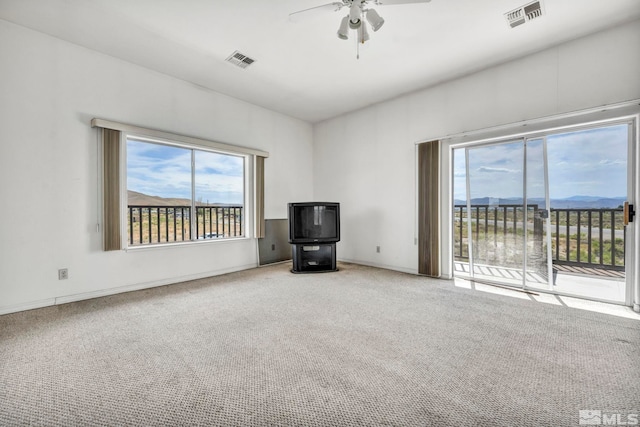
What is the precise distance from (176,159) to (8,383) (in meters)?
3.00

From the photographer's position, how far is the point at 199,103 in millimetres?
3828

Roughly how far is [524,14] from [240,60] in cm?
291

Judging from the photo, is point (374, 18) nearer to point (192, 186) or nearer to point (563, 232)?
point (192, 186)

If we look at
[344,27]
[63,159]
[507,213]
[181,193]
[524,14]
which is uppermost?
[524,14]

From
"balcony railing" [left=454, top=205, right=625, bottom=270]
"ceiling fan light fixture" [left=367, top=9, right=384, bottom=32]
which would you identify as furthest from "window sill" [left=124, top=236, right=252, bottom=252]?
"balcony railing" [left=454, top=205, right=625, bottom=270]

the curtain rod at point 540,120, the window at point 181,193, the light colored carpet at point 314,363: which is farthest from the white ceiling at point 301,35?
the light colored carpet at point 314,363

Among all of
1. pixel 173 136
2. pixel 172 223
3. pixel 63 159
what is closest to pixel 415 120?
pixel 173 136

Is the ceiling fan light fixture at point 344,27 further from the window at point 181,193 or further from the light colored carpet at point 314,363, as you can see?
the window at point 181,193

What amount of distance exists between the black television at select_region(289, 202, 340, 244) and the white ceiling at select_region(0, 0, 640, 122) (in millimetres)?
1806

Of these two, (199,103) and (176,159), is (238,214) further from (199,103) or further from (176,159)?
(199,103)

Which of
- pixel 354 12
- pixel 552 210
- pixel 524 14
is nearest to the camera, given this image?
pixel 354 12

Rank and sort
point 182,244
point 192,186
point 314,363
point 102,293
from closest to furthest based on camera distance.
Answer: point 314,363
point 102,293
point 182,244
point 192,186

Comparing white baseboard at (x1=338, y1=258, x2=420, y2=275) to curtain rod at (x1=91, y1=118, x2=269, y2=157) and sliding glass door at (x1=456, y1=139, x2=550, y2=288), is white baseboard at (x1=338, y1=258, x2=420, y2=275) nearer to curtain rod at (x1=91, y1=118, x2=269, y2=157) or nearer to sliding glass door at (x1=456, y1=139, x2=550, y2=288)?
sliding glass door at (x1=456, y1=139, x2=550, y2=288)

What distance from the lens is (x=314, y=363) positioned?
5.53 feet
